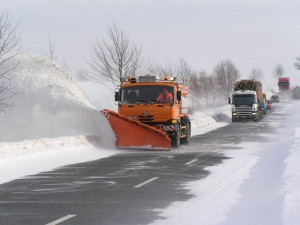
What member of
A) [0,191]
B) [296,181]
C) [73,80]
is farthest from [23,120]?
[296,181]

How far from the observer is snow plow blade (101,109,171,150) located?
21406 millimetres

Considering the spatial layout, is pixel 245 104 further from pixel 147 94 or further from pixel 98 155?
pixel 98 155

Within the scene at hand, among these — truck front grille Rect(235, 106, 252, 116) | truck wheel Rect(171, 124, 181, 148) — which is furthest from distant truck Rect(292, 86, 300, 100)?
truck wheel Rect(171, 124, 181, 148)

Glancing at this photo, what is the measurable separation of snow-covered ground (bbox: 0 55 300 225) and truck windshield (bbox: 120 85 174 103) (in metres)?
1.65

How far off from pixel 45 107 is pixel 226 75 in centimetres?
8535

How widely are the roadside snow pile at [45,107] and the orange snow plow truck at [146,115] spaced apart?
2.02 meters

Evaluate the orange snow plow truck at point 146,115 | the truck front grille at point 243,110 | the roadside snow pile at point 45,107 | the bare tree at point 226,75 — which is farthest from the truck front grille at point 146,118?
the bare tree at point 226,75

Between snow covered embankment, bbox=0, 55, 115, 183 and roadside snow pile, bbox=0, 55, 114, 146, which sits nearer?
snow covered embankment, bbox=0, 55, 115, 183

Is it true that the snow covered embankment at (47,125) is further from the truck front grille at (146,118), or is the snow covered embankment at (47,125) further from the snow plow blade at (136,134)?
the truck front grille at (146,118)

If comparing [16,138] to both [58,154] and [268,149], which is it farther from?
[268,149]

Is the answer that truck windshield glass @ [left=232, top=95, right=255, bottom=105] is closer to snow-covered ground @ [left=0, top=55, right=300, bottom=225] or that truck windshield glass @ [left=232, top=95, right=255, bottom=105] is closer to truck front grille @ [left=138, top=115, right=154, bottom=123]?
snow-covered ground @ [left=0, top=55, right=300, bottom=225]

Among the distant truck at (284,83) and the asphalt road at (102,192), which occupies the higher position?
the distant truck at (284,83)

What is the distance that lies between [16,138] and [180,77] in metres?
47.0

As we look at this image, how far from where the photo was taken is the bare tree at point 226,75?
106m
